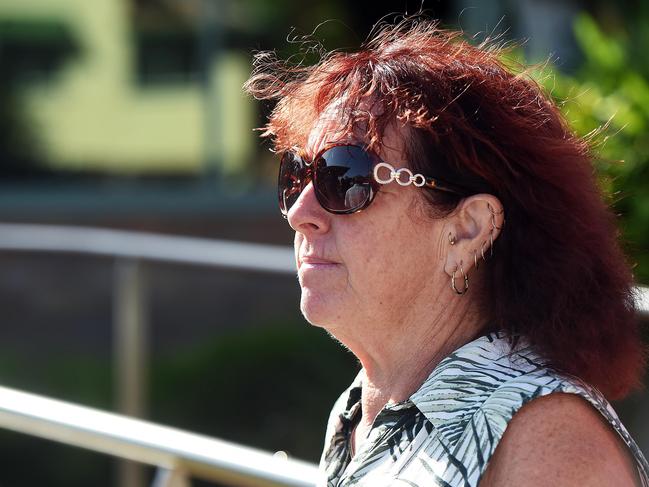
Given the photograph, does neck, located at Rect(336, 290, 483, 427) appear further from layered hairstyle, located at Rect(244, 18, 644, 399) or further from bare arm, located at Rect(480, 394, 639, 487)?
bare arm, located at Rect(480, 394, 639, 487)

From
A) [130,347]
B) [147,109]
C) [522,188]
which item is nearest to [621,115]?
[522,188]

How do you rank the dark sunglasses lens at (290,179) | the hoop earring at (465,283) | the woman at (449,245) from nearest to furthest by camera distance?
the woman at (449,245)
the hoop earring at (465,283)
the dark sunglasses lens at (290,179)

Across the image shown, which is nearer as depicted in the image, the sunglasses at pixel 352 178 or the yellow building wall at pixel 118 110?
the sunglasses at pixel 352 178

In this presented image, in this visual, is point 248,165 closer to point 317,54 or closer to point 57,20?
point 57,20

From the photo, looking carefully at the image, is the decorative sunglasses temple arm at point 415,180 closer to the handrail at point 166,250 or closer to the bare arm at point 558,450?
the bare arm at point 558,450

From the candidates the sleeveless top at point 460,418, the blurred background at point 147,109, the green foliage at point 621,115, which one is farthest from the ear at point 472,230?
the blurred background at point 147,109

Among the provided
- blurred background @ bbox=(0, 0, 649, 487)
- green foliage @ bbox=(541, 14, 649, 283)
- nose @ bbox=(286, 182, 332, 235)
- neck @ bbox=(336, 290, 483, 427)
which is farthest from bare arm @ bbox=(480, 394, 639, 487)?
blurred background @ bbox=(0, 0, 649, 487)

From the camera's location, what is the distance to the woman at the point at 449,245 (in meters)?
1.89

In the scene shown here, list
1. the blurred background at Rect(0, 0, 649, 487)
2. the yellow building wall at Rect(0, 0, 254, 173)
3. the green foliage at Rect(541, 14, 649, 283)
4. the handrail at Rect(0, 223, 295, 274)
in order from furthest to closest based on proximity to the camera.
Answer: the yellow building wall at Rect(0, 0, 254, 173)
the blurred background at Rect(0, 0, 649, 487)
the handrail at Rect(0, 223, 295, 274)
the green foliage at Rect(541, 14, 649, 283)

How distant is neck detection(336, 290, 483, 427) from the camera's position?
6.55ft

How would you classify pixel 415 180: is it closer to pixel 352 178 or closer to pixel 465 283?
pixel 352 178

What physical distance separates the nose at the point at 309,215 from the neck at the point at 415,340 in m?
0.20

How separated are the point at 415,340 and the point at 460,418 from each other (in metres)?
0.27

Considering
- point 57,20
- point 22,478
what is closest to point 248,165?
point 57,20
